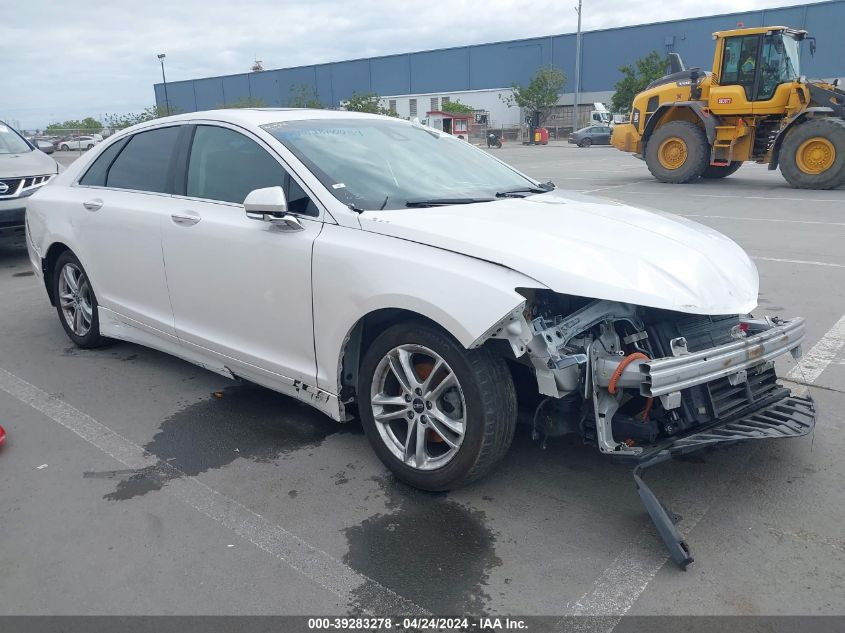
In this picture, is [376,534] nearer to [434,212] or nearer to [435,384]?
[435,384]

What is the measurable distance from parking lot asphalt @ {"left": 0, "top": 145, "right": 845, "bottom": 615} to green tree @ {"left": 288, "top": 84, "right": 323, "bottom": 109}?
5163cm

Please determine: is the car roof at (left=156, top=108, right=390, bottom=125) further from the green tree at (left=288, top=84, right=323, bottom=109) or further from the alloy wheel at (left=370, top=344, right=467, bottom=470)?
the green tree at (left=288, top=84, right=323, bottom=109)

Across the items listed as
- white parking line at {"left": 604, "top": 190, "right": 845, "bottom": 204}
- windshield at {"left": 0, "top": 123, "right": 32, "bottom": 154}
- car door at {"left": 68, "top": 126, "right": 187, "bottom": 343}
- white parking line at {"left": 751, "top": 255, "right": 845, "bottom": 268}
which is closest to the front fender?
car door at {"left": 68, "top": 126, "right": 187, "bottom": 343}

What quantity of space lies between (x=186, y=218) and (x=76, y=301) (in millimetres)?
1838

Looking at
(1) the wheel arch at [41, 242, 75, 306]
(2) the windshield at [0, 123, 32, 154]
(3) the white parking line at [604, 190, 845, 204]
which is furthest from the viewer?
(3) the white parking line at [604, 190, 845, 204]

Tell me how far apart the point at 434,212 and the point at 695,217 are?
8.89m

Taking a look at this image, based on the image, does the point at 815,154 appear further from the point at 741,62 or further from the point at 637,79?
the point at 637,79

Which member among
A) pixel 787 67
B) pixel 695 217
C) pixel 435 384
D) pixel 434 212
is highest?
pixel 787 67

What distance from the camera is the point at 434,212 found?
3369mm

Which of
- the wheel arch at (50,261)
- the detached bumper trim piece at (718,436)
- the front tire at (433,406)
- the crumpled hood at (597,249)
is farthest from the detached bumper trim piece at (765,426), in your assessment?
the wheel arch at (50,261)

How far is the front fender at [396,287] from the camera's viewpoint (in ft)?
9.20

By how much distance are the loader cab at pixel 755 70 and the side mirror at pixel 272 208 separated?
45.1 feet

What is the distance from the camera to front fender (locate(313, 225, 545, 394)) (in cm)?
280

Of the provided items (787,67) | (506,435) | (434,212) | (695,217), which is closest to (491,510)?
(506,435)
